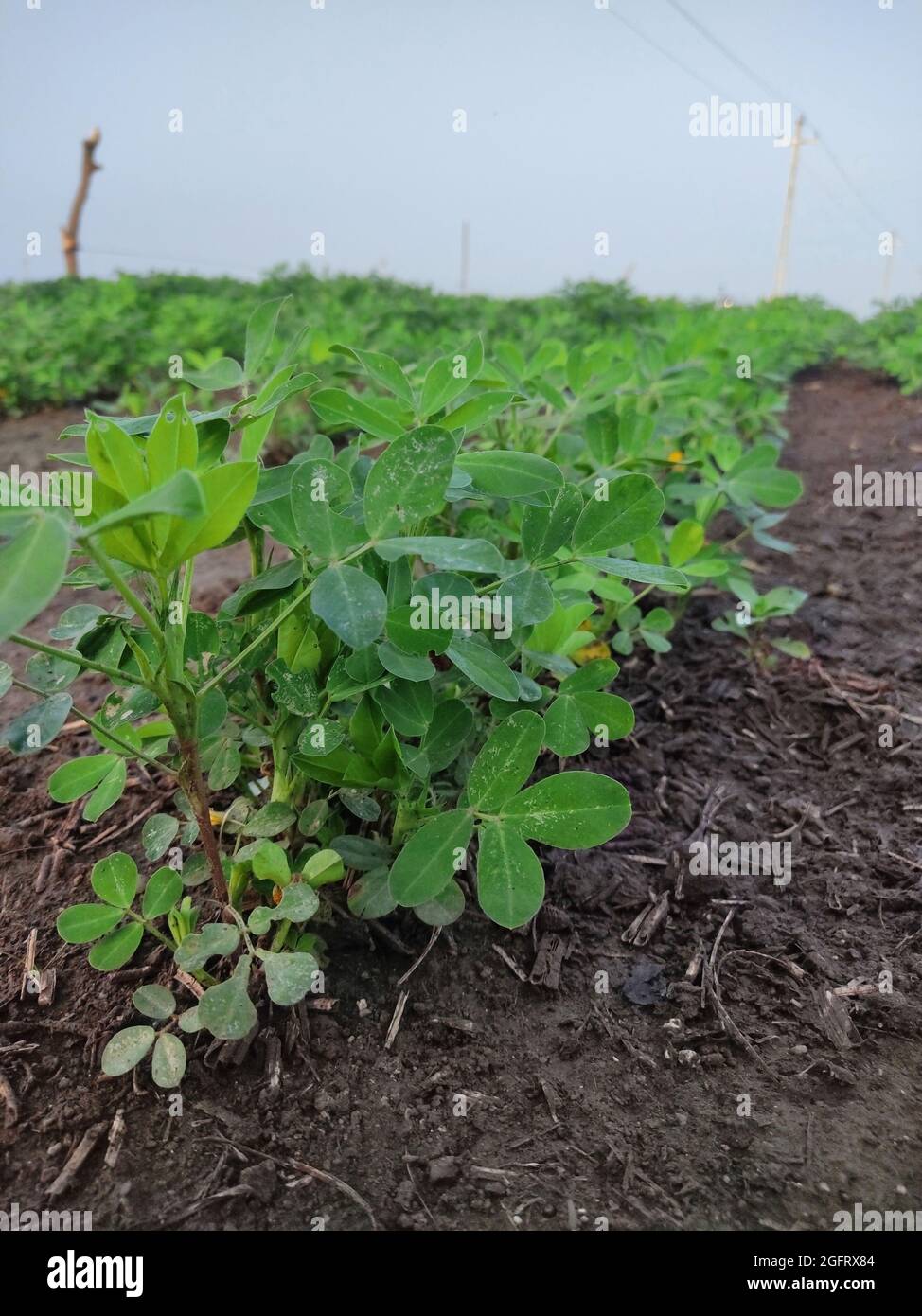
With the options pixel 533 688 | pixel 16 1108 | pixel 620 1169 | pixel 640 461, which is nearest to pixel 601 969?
pixel 620 1169

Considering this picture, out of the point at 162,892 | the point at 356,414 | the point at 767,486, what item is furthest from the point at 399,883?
the point at 767,486

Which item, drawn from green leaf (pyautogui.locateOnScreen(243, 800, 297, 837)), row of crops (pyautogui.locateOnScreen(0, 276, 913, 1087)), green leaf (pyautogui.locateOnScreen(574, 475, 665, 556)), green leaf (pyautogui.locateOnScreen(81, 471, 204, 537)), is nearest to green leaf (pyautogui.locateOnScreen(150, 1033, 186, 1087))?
row of crops (pyautogui.locateOnScreen(0, 276, 913, 1087))

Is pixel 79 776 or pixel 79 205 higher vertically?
pixel 79 205

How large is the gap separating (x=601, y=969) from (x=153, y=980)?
0.52 metres

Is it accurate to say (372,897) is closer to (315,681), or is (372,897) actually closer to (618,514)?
(315,681)

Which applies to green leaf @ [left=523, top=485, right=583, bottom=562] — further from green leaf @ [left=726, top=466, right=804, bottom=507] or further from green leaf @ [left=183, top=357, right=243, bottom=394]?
green leaf @ [left=726, top=466, right=804, bottom=507]

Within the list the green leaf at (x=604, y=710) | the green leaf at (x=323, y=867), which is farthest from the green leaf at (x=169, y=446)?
the green leaf at (x=604, y=710)

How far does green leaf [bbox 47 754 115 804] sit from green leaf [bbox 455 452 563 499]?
1.65 ft

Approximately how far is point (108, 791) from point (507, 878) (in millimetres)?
446

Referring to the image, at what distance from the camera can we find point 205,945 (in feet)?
2.85

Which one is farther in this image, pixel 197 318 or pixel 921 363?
pixel 197 318

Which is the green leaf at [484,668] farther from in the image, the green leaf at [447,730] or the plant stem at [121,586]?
the plant stem at [121,586]
